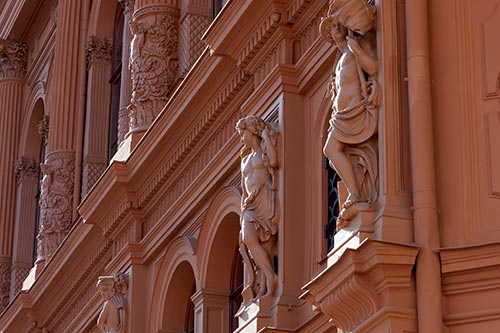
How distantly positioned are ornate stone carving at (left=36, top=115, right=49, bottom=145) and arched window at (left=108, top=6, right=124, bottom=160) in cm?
328

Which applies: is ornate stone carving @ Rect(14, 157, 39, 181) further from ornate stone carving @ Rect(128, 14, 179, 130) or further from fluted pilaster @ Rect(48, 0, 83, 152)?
ornate stone carving @ Rect(128, 14, 179, 130)

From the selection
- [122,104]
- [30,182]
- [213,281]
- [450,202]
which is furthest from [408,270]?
[30,182]

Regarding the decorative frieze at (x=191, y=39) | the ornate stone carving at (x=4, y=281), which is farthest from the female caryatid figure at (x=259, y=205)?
the ornate stone carving at (x=4, y=281)

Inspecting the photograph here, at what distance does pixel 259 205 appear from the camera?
1677 centimetres

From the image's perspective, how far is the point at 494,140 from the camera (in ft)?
46.1

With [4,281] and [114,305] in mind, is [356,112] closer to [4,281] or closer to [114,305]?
[114,305]

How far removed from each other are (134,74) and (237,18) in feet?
15.5

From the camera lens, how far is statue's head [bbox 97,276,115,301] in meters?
22.1

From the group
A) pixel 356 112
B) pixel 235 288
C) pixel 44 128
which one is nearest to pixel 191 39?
pixel 235 288

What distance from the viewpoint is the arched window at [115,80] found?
26.7 m

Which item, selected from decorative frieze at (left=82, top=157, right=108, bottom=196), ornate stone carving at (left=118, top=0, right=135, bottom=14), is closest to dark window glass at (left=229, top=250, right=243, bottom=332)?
ornate stone carving at (left=118, top=0, right=135, bottom=14)

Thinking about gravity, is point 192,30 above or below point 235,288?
above

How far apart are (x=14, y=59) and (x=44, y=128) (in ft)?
9.81

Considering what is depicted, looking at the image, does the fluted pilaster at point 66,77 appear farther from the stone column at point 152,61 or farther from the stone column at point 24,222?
the stone column at point 152,61
